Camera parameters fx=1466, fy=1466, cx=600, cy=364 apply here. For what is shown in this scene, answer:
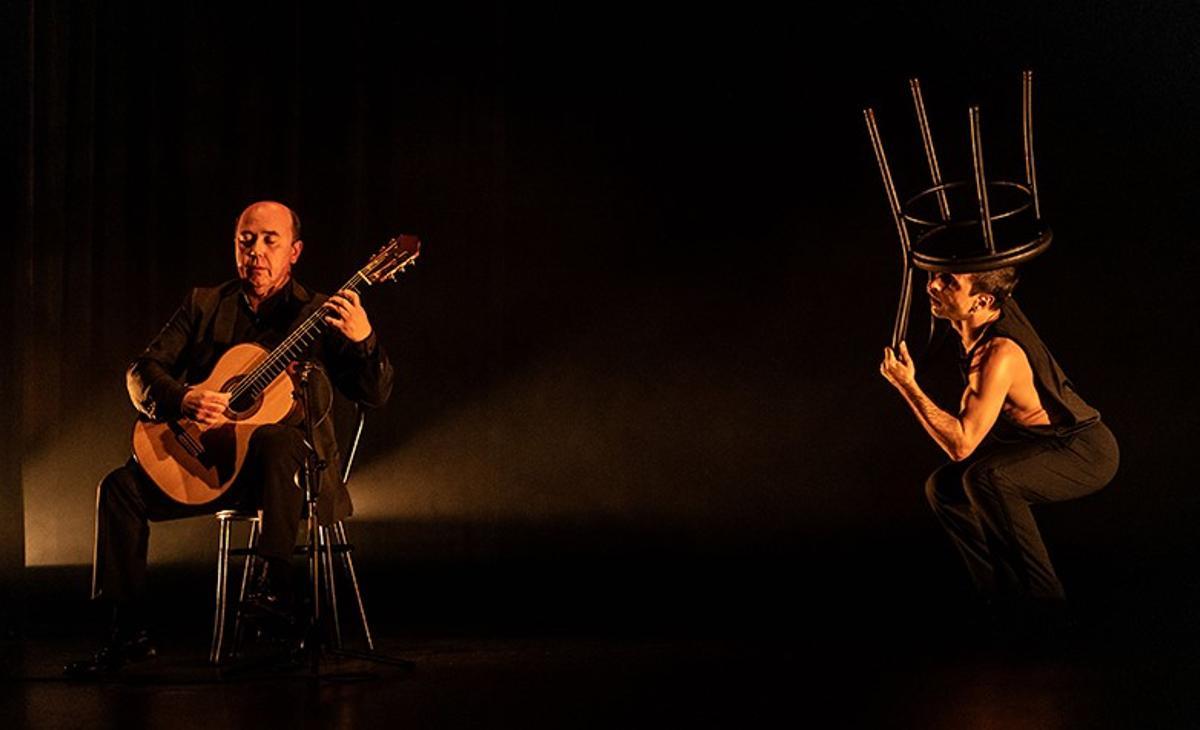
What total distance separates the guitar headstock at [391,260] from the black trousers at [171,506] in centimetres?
43

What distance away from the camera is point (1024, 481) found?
13.0 feet

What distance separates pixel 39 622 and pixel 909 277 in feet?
9.60

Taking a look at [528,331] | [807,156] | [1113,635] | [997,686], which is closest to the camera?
[997,686]

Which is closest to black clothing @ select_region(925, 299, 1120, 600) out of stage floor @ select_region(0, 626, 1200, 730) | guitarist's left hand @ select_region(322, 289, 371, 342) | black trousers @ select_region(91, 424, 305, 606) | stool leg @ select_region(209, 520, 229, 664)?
stage floor @ select_region(0, 626, 1200, 730)

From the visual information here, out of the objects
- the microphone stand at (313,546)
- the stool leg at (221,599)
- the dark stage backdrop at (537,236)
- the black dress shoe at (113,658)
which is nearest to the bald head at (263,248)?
the microphone stand at (313,546)

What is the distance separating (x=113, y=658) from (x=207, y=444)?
1.83 feet

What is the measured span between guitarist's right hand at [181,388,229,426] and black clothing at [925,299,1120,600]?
1977mm

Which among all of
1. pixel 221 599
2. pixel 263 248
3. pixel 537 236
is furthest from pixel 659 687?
pixel 537 236

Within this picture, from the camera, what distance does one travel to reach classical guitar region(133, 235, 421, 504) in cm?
362

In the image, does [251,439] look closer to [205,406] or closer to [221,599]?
[205,406]

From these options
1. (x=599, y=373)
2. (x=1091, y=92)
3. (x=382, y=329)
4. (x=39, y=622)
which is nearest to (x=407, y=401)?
(x=382, y=329)

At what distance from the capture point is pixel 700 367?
531 centimetres

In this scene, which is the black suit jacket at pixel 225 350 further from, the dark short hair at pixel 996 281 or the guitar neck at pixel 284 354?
the dark short hair at pixel 996 281

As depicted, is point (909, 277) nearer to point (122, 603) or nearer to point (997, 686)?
point (997, 686)
